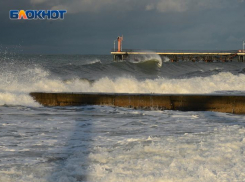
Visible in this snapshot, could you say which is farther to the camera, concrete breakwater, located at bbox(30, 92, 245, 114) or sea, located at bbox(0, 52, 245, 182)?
concrete breakwater, located at bbox(30, 92, 245, 114)

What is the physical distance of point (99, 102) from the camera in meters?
12.1

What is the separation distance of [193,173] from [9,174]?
214 cm

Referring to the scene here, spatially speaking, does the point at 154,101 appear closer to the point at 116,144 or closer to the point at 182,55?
the point at 116,144

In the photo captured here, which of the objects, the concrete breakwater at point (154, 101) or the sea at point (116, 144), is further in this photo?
the concrete breakwater at point (154, 101)

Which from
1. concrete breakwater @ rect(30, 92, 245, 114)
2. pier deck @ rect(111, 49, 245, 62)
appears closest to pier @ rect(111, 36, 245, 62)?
pier deck @ rect(111, 49, 245, 62)

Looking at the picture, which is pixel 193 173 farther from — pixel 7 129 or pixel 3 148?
pixel 7 129

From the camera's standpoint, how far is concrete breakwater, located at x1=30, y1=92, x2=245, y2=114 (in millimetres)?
11500

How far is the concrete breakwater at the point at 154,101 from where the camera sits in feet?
37.7

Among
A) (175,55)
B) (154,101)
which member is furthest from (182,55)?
(154,101)

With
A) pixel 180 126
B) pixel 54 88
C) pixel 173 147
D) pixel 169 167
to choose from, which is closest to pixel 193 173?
pixel 169 167

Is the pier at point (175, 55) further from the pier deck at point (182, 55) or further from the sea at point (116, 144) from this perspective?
the sea at point (116, 144)

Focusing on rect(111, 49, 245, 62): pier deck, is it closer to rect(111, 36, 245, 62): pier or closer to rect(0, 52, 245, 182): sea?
rect(111, 36, 245, 62): pier

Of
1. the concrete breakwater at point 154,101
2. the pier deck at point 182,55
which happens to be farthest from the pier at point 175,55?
the concrete breakwater at point 154,101

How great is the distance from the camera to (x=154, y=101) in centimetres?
1184
